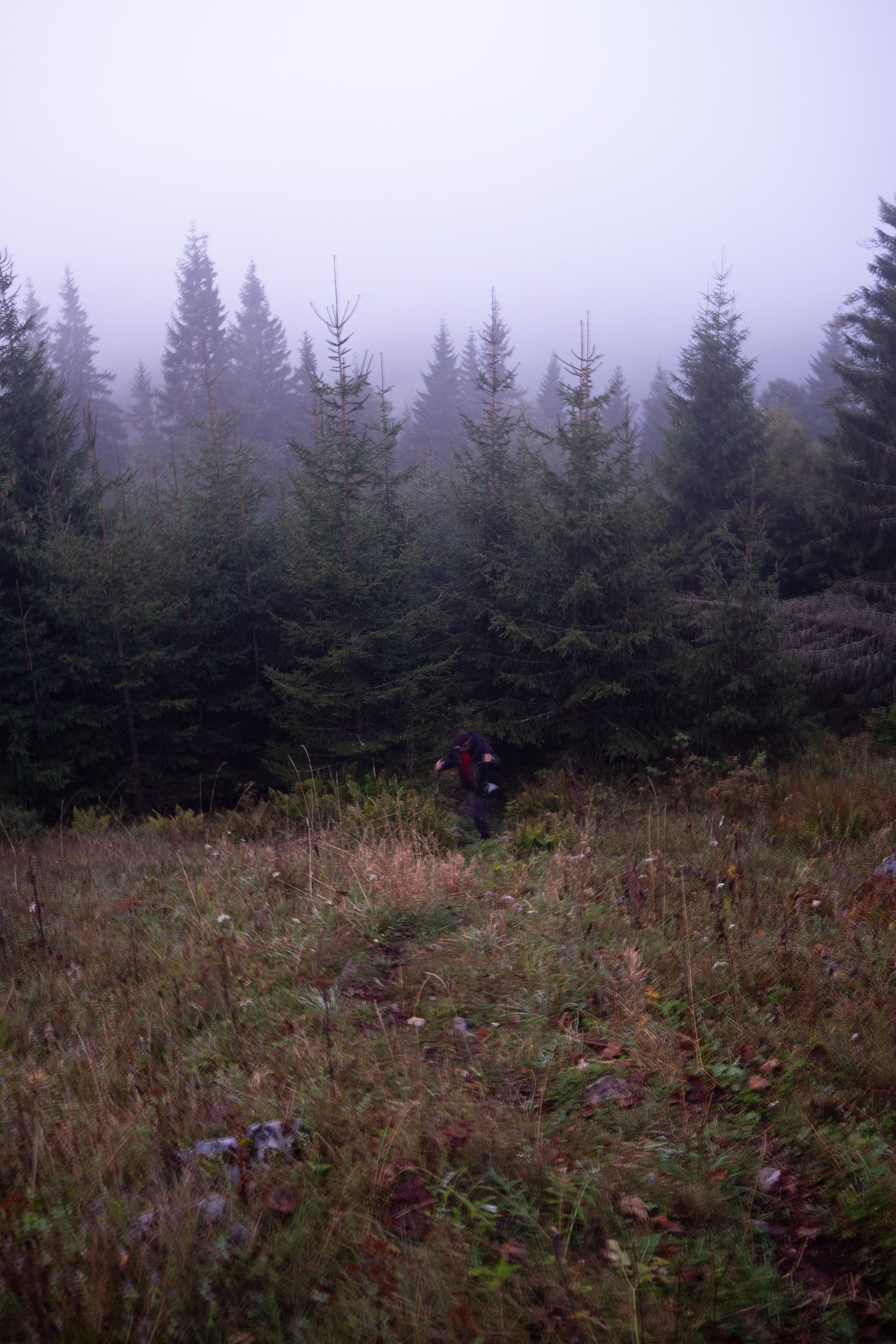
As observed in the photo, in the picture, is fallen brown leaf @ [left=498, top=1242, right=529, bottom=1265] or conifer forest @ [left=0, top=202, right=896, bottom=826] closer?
fallen brown leaf @ [left=498, top=1242, right=529, bottom=1265]

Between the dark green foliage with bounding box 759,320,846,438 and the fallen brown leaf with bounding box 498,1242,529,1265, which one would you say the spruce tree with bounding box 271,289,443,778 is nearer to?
the fallen brown leaf with bounding box 498,1242,529,1265

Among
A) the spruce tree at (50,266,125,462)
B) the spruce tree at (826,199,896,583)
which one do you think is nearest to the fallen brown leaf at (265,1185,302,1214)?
the spruce tree at (826,199,896,583)

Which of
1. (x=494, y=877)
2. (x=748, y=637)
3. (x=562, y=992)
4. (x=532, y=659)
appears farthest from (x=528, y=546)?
(x=562, y=992)

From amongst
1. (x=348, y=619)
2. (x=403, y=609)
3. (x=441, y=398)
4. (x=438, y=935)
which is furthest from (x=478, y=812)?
(x=441, y=398)

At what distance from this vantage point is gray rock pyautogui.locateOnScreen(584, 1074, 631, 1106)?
293cm

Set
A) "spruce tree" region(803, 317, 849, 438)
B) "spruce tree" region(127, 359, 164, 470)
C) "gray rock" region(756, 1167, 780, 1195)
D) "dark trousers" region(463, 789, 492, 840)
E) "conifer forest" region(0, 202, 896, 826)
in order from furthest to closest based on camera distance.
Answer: "spruce tree" region(127, 359, 164, 470)
"spruce tree" region(803, 317, 849, 438)
"conifer forest" region(0, 202, 896, 826)
"dark trousers" region(463, 789, 492, 840)
"gray rock" region(756, 1167, 780, 1195)

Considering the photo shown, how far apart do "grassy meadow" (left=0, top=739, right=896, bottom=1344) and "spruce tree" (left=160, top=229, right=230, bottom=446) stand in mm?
47024

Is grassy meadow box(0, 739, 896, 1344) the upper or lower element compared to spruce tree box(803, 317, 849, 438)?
lower

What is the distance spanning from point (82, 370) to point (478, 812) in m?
58.7

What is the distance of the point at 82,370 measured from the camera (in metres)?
54.9

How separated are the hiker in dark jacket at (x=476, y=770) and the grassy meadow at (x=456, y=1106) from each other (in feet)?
10.6

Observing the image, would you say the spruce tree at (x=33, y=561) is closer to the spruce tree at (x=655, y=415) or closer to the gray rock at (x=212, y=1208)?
the gray rock at (x=212, y=1208)

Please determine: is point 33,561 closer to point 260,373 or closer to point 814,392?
point 260,373

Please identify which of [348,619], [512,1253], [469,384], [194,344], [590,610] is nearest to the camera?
[512,1253]
